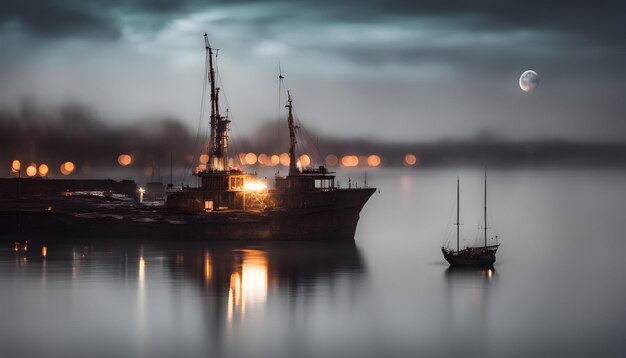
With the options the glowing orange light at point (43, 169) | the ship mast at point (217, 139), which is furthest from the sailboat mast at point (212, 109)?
the glowing orange light at point (43, 169)

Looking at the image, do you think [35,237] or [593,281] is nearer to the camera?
[593,281]

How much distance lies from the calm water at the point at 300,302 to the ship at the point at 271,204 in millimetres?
3126

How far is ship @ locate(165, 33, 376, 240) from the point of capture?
339 feet

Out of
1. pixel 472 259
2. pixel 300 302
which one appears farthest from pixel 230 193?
pixel 300 302

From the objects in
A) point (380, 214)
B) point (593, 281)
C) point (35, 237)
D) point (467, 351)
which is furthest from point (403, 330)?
point (380, 214)

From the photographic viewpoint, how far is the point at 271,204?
10419 centimetres

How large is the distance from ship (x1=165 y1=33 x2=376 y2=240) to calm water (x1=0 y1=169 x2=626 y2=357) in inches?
123

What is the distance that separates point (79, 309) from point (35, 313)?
126 inches

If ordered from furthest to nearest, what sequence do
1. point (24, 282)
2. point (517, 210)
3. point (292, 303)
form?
point (517, 210) < point (24, 282) < point (292, 303)

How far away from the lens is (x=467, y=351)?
55656mm

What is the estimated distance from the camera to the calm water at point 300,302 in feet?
185

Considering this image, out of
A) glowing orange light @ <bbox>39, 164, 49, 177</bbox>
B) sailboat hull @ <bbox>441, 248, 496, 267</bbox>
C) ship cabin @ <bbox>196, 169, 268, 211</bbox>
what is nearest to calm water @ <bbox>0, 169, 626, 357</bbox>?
sailboat hull @ <bbox>441, 248, 496, 267</bbox>

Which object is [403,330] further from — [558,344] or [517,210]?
[517,210]

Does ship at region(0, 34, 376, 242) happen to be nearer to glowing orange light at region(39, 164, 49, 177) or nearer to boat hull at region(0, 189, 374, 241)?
boat hull at region(0, 189, 374, 241)
